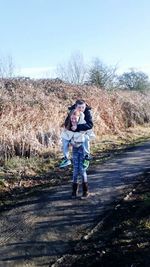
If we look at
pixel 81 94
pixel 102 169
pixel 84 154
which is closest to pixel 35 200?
pixel 84 154

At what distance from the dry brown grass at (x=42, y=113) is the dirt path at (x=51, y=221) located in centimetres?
302

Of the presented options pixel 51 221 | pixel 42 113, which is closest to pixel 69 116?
pixel 51 221

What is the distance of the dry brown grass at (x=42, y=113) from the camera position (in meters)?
13.1

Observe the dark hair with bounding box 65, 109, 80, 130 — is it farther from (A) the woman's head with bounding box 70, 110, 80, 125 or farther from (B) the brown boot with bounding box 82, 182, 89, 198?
(B) the brown boot with bounding box 82, 182, 89, 198

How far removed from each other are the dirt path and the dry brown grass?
119 inches

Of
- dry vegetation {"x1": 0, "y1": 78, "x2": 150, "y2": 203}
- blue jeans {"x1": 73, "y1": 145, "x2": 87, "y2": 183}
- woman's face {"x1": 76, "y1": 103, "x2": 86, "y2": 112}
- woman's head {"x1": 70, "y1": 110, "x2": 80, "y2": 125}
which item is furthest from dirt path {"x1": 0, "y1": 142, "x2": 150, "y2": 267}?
woman's face {"x1": 76, "y1": 103, "x2": 86, "y2": 112}

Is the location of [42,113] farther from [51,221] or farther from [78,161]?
[51,221]

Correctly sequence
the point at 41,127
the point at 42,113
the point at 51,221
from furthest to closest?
1. the point at 42,113
2. the point at 41,127
3. the point at 51,221

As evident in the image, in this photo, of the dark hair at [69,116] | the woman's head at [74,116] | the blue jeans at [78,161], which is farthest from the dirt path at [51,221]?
the woman's head at [74,116]

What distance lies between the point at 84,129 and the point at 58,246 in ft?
9.30

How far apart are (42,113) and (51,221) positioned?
8.10 meters

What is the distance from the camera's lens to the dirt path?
20.0ft

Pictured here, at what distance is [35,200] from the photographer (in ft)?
28.9

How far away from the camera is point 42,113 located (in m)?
15.2
